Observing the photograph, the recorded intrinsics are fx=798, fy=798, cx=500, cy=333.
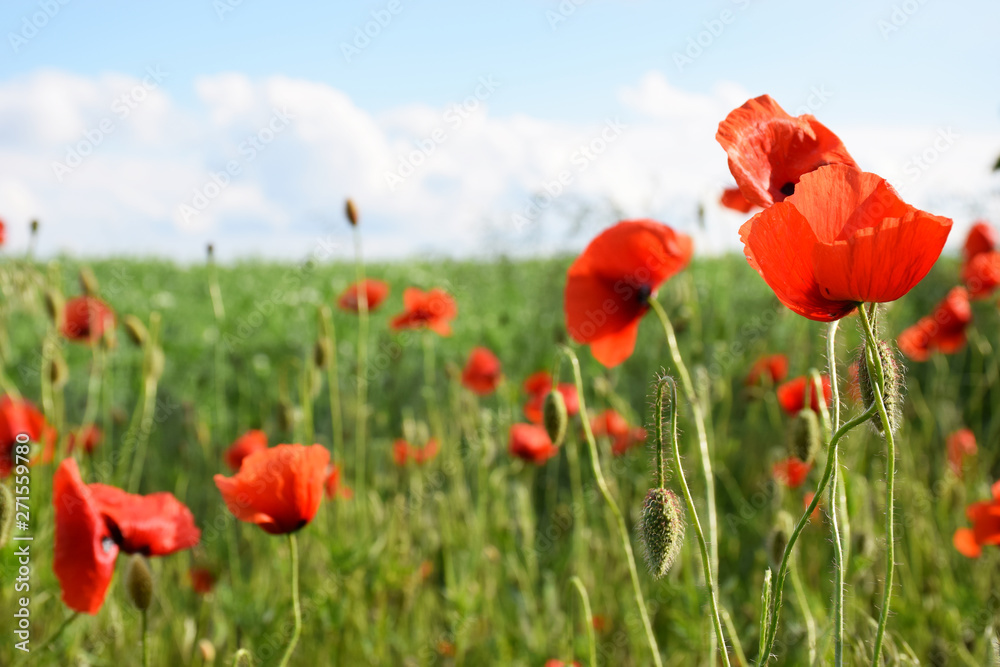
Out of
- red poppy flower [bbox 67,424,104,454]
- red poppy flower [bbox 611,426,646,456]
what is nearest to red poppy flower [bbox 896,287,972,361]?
red poppy flower [bbox 611,426,646,456]

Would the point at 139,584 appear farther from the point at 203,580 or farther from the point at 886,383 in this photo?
the point at 203,580

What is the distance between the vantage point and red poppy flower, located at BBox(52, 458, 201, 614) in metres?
1.19

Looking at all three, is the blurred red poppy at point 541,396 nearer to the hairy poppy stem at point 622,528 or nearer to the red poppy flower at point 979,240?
the hairy poppy stem at point 622,528

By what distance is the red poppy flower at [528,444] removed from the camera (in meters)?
2.54

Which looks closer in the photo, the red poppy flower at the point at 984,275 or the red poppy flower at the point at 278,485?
the red poppy flower at the point at 278,485

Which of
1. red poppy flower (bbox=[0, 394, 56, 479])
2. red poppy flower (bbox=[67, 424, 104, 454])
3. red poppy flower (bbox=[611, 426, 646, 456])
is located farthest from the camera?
red poppy flower (bbox=[611, 426, 646, 456])

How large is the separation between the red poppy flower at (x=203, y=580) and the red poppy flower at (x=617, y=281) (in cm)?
157

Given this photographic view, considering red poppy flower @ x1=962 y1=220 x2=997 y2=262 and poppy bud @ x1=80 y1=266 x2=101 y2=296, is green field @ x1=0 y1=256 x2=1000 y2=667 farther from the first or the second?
red poppy flower @ x1=962 y1=220 x2=997 y2=262

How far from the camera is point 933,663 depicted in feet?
5.84

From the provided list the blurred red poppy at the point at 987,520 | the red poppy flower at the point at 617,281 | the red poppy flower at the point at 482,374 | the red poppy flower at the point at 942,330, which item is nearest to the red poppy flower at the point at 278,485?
the red poppy flower at the point at 617,281

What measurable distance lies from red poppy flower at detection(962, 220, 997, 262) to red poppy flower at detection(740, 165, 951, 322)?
2.99 m

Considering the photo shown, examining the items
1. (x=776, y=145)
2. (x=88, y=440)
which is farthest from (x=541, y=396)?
(x=776, y=145)

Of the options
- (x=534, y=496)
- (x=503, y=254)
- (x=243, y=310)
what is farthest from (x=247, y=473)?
(x=243, y=310)

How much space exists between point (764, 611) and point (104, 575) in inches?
38.4
